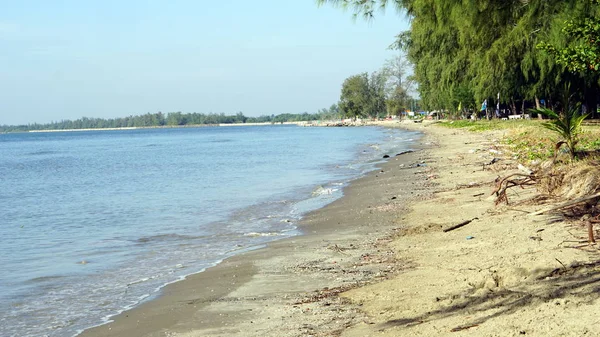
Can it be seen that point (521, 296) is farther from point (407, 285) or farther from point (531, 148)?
point (531, 148)

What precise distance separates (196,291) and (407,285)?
2844 mm

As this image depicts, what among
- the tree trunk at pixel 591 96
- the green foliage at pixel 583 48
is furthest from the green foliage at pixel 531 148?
the tree trunk at pixel 591 96

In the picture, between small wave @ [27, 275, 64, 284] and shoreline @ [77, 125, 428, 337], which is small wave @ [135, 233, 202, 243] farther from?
small wave @ [27, 275, 64, 284]

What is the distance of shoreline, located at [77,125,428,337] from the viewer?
7.23m

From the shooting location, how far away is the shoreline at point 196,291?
23.7 ft

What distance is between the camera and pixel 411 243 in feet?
31.9

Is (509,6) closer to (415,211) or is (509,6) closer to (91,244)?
(415,211)

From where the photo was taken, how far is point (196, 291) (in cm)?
865

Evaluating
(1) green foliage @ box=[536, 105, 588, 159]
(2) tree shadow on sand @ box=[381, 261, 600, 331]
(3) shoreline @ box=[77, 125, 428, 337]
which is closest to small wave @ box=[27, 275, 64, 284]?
(3) shoreline @ box=[77, 125, 428, 337]

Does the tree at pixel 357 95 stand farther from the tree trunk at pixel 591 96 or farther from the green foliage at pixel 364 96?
the tree trunk at pixel 591 96

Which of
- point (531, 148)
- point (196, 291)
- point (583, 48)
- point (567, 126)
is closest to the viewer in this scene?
point (196, 291)

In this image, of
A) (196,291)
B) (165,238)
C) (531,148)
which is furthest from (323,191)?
(196,291)

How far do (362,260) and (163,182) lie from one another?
2236cm

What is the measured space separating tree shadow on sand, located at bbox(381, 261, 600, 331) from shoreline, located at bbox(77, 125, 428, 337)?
7.29ft
